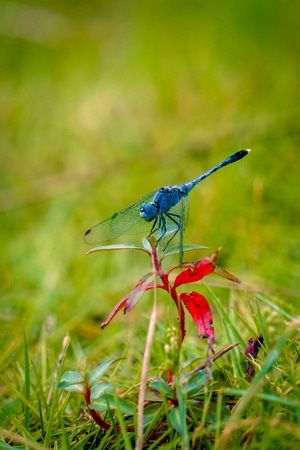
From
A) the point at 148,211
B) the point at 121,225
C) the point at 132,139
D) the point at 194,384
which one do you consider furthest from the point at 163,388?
the point at 132,139

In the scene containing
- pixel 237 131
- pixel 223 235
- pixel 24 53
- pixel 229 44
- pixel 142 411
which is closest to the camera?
pixel 142 411

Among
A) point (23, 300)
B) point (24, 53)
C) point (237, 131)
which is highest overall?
point (24, 53)

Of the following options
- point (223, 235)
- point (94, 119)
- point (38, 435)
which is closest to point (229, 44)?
point (94, 119)

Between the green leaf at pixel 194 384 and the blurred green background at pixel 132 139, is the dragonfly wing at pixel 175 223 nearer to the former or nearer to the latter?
the green leaf at pixel 194 384

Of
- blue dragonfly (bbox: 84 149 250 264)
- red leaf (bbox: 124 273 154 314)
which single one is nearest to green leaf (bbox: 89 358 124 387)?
red leaf (bbox: 124 273 154 314)

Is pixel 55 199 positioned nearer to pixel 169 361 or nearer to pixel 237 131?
pixel 237 131

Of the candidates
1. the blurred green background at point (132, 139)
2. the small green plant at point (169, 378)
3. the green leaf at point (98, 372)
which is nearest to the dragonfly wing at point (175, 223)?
the small green plant at point (169, 378)

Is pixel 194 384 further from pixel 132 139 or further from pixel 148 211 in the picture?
pixel 132 139

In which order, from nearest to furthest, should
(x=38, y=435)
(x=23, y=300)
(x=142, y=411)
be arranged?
(x=142, y=411), (x=38, y=435), (x=23, y=300)
